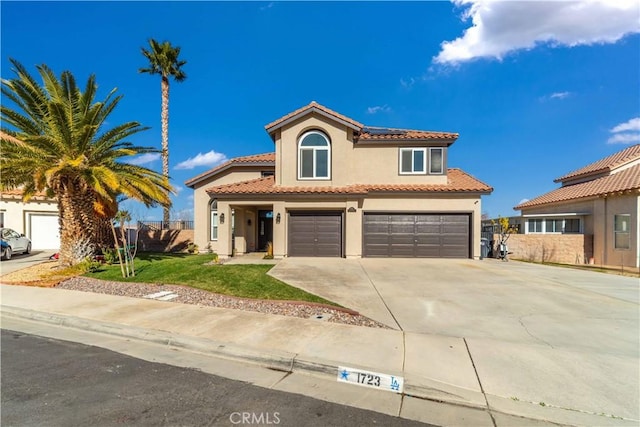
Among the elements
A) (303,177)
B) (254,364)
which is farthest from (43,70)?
(254,364)

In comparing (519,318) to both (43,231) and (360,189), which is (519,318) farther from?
(43,231)

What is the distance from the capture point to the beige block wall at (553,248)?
19141 mm

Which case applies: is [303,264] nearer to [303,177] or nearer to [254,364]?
[303,177]

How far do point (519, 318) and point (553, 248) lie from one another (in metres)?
15.3

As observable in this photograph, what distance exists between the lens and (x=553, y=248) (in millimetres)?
19734

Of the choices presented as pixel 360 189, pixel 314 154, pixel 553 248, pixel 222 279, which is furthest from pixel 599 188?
pixel 222 279

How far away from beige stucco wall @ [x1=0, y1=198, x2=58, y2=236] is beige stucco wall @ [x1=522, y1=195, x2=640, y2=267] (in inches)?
1343

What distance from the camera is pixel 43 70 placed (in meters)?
12.9

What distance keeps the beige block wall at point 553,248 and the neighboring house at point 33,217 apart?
28.2 meters

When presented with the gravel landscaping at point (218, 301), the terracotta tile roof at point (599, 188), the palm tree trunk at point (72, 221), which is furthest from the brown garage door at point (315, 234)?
the terracotta tile roof at point (599, 188)

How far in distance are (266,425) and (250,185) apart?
15282 mm

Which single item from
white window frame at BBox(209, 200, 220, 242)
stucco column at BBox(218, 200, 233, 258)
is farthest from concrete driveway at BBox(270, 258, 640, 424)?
white window frame at BBox(209, 200, 220, 242)

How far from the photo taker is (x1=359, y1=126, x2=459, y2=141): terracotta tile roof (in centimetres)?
1766

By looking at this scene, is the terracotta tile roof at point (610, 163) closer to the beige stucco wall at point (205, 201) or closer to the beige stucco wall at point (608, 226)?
the beige stucco wall at point (608, 226)
